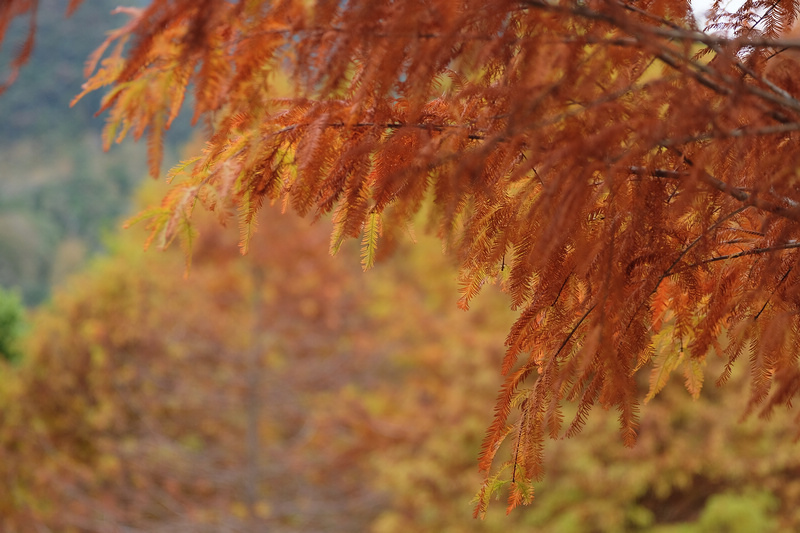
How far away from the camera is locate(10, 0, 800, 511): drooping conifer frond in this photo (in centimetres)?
141

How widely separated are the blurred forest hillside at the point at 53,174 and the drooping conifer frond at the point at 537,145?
29.3m

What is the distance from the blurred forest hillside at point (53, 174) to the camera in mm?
28969

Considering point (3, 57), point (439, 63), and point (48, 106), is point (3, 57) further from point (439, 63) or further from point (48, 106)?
point (439, 63)

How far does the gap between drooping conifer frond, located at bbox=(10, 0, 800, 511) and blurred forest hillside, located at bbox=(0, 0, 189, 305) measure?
29.3m

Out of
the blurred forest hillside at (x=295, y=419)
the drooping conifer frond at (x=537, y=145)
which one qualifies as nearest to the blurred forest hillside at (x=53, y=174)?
the blurred forest hillside at (x=295, y=419)

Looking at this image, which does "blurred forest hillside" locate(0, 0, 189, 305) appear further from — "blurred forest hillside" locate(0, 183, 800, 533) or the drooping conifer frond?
the drooping conifer frond

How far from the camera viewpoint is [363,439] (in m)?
11.9

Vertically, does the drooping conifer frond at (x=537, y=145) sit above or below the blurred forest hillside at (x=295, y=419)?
above

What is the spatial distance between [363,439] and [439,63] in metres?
11.1

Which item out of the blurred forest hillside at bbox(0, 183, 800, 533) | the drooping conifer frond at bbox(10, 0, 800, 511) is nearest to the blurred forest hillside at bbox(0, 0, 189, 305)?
the blurred forest hillside at bbox(0, 183, 800, 533)

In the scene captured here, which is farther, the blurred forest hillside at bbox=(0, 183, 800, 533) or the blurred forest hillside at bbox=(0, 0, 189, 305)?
the blurred forest hillside at bbox=(0, 0, 189, 305)

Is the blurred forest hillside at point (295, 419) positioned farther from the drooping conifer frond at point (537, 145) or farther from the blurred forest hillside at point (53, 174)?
the blurred forest hillside at point (53, 174)

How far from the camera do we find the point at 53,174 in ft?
110

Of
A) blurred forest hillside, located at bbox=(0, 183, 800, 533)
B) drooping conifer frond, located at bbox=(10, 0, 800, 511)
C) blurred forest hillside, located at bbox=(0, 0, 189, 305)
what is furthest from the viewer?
blurred forest hillside, located at bbox=(0, 0, 189, 305)
